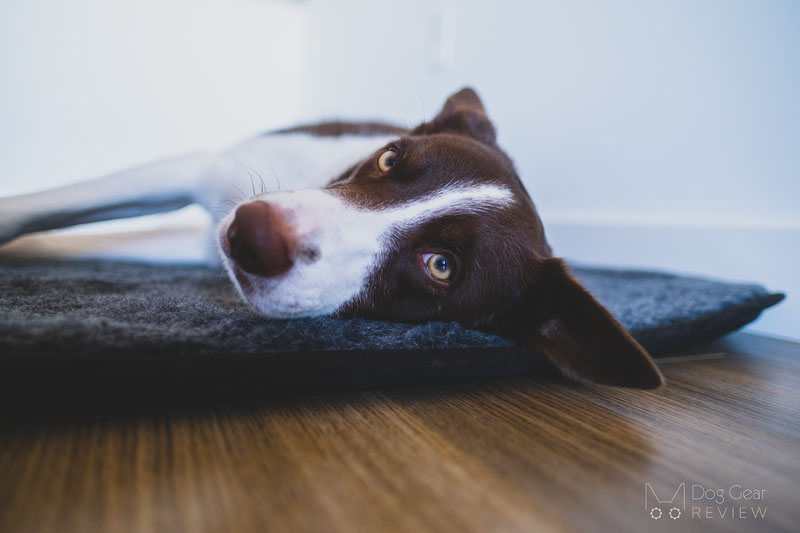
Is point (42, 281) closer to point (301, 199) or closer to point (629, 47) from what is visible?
point (301, 199)

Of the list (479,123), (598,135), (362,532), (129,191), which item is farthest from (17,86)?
(362,532)

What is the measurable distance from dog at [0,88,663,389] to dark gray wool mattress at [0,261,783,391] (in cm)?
7

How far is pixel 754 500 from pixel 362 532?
1.80 feet

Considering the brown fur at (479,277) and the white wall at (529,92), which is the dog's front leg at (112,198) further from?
the white wall at (529,92)

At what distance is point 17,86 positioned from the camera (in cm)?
339

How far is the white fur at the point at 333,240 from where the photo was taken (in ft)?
2.93

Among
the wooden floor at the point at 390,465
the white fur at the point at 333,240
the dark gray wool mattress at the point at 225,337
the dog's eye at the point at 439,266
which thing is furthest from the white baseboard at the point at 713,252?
the dog's eye at the point at 439,266

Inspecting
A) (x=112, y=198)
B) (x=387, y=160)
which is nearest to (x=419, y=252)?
(x=387, y=160)

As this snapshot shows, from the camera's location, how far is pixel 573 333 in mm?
1045

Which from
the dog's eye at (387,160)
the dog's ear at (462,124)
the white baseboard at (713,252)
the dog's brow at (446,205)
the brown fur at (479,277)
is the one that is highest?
the dog's ear at (462,124)

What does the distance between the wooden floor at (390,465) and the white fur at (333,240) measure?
21 centimetres

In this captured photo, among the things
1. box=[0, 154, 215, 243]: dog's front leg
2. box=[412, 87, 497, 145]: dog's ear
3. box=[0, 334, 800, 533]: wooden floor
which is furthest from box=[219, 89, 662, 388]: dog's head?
box=[0, 154, 215, 243]: dog's front leg

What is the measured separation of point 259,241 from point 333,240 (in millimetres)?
152

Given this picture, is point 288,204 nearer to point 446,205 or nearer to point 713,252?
point 446,205
